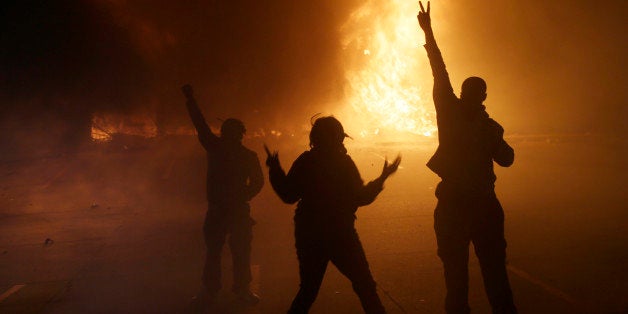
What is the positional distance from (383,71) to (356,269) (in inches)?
695

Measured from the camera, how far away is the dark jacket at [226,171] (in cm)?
480

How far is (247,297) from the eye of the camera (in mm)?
Result: 4910

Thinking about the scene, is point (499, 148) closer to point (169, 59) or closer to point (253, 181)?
point (253, 181)

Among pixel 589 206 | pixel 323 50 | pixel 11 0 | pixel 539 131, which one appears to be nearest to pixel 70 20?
pixel 11 0

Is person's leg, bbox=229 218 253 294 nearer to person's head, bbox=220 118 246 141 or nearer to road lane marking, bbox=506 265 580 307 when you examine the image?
person's head, bbox=220 118 246 141

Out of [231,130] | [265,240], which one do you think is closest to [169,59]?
[265,240]

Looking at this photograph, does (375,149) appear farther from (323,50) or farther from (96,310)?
(96,310)

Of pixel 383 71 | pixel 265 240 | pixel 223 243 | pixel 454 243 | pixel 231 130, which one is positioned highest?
pixel 383 71

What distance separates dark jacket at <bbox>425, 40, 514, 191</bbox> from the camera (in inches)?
141

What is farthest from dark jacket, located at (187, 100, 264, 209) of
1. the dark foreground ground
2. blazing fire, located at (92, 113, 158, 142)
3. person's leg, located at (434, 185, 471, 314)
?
blazing fire, located at (92, 113, 158, 142)

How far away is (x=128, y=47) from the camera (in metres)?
15.1

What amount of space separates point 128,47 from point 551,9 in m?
21.3

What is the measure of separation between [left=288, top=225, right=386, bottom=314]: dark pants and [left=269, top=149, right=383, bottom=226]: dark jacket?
88mm

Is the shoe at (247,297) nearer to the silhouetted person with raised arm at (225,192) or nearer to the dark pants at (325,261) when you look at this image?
A: the silhouetted person with raised arm at (225,192)
